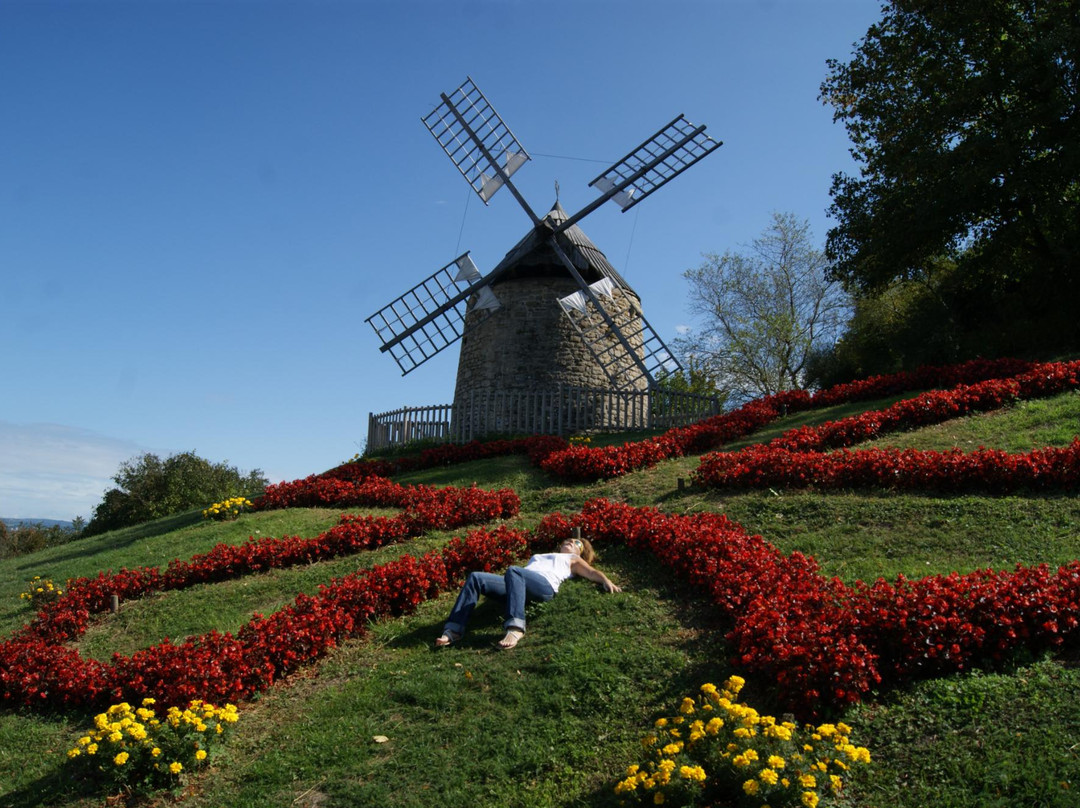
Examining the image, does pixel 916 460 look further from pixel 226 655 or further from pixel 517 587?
pixel 226 655

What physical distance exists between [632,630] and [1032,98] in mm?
19267

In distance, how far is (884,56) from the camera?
74.4ft

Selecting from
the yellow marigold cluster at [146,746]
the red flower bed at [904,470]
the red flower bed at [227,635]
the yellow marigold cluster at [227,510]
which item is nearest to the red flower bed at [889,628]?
the red flower bed at [904,470]

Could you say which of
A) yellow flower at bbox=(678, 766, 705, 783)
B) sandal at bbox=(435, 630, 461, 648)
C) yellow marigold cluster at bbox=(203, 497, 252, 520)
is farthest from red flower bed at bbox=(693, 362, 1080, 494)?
yellow marigold cluster at bbox=(203, 497, 252, 520)

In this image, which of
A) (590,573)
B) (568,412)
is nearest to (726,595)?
(590,573)

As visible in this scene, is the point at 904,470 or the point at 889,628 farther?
the point at 904,470

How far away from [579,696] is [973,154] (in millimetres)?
18081

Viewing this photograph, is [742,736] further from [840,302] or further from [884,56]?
[840,302]

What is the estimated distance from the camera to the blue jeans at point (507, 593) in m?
8.06

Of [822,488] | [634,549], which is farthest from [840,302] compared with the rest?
[634,549]

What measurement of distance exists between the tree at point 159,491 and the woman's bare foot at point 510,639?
67.5ft

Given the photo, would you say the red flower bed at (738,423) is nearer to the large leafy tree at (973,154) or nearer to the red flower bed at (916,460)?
the red flower bed at (916,460)

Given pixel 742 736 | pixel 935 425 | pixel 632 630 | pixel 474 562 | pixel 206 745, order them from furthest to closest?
pixel 935 425
pixel 474 562
pixel 632 630
pixel 206 745
pixel 742 736

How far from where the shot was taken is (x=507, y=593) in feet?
26.8
